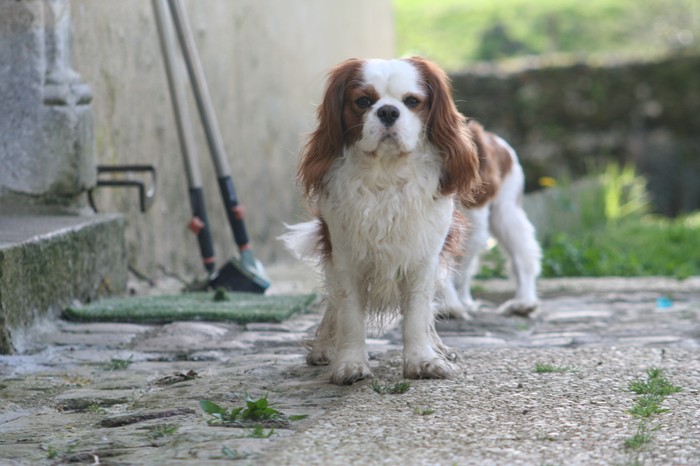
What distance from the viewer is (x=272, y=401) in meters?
2.88

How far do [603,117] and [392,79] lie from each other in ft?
34.3

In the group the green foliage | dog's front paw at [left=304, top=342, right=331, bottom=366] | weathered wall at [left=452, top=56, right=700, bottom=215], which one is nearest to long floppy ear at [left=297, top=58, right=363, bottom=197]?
dog's front paw at [left=304, top=342, right=331, bottom=366]

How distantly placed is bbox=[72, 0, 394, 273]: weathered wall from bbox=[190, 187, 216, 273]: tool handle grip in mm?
415

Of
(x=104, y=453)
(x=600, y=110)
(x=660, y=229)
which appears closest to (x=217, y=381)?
(x=104, y=453)

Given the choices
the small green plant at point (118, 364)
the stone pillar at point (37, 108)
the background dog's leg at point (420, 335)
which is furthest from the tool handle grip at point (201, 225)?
the background dog's leg at point (420, 335)

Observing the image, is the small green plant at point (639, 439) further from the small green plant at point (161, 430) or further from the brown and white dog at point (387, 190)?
the small green plant at point (161, 430)

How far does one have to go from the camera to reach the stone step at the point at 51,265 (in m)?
3.53

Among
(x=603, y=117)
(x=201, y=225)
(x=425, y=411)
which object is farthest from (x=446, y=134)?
(x=603, y=117)

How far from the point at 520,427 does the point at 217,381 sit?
102 cm

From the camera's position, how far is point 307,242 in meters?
3.61

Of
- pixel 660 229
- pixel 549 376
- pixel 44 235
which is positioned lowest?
pixel 660 229

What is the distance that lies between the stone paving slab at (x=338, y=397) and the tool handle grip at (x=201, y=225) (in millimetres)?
953

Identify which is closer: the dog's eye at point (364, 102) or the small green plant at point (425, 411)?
the small green plant at point (425, 411)

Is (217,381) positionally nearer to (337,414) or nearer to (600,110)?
(337,414)
